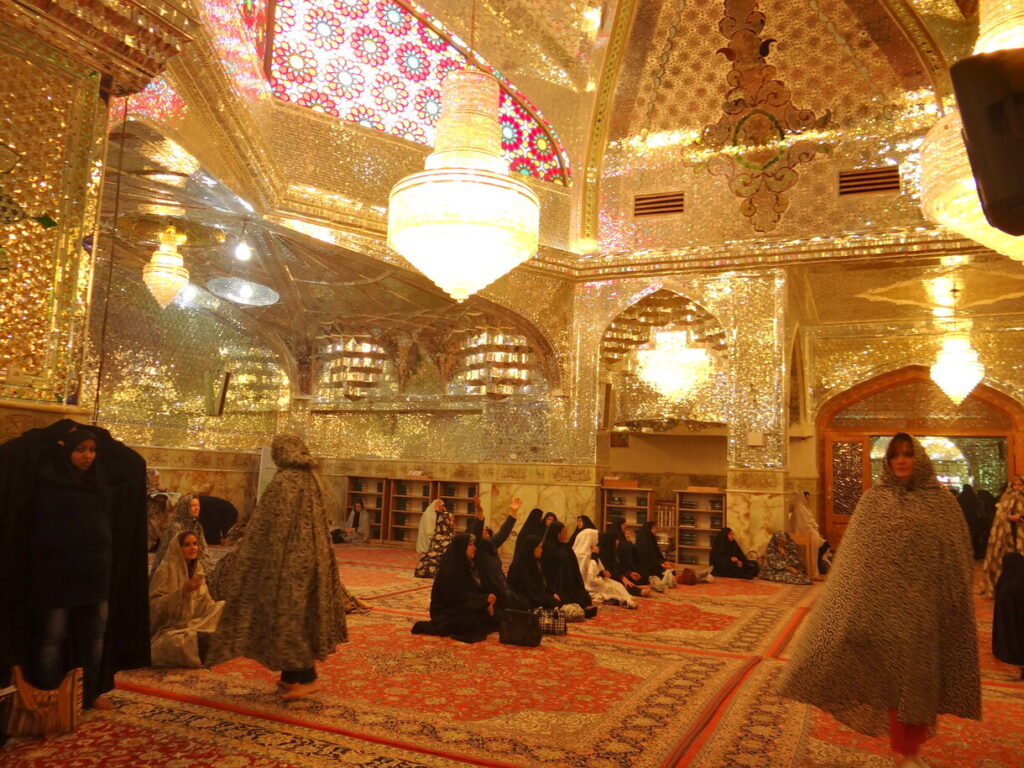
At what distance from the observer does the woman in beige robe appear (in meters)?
5.73

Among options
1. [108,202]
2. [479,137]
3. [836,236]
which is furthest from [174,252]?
[836,236]

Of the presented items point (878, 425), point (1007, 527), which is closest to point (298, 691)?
point (1007, 527)

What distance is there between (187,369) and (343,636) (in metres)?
8.84

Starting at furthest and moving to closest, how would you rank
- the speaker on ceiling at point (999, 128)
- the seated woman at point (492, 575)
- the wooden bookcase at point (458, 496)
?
the wooden bookcase at point (458, 496) < the seated woman at point (492, 575) < the speaker on ceiling at point (999, 128)

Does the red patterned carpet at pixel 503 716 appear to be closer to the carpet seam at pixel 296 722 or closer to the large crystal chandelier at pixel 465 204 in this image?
the carpet seam at pixel 296 722

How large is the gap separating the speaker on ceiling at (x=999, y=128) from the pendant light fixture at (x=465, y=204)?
4.21 metres

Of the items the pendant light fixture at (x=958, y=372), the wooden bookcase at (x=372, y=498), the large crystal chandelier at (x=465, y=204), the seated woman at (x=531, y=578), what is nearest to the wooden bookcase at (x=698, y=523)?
the pendant light fixture at (x=958, y=372)

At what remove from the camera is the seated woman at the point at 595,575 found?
6.12 m

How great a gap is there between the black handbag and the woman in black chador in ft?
7.04

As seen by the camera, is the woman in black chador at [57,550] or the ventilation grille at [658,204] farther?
the ventilation grille at [658,204]

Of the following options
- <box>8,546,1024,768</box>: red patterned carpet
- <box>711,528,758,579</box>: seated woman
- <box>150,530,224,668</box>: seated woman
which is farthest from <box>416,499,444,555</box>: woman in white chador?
<box>150,530,224,668</box>: seated woman

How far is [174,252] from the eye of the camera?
292 inches

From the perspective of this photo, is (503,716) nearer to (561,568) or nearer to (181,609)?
(181,609)

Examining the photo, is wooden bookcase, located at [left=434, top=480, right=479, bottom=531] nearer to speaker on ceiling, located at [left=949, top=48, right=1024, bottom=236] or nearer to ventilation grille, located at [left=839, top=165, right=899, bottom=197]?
ventilation grille, located at [left=839, top=165, right=899, bottom=197]
